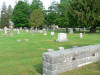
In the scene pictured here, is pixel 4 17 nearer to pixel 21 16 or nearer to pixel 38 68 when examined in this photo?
pixel 21 16

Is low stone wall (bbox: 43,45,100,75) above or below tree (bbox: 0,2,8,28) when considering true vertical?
below

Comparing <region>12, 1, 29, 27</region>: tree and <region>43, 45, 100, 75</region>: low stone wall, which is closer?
<region>43, 45, 100, 75</region>: low stone wall

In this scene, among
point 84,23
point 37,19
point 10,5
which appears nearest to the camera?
point 84,23

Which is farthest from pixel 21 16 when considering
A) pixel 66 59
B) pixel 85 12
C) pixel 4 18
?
pixel 66 59

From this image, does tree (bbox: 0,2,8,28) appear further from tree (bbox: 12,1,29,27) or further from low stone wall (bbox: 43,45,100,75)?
low stone wall (bbox: 43,45,100,75)

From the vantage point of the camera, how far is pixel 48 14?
57.0m

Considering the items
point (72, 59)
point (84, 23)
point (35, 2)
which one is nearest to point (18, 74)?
point (72, 59)

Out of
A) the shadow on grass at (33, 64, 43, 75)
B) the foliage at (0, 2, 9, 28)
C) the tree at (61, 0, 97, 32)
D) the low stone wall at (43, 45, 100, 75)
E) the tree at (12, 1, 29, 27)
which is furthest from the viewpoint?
the foliage at (0, 2, 9, 28)

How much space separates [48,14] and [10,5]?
36.0 metres

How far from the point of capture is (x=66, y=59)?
5219 millimetres

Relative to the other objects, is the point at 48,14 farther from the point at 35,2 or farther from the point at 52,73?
the point at 52,73

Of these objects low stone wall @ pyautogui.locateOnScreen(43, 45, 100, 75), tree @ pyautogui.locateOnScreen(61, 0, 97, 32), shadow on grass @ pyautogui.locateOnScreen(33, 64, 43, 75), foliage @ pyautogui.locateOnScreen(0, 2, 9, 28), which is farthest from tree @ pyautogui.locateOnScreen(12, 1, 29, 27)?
low stone wall @ pyautogui.locateOnScreen(43, 45, 100, 75)

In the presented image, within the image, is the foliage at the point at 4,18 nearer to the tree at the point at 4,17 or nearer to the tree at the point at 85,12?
the tree at the point at 4,17

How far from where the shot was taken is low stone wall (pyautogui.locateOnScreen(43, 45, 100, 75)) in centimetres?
482
